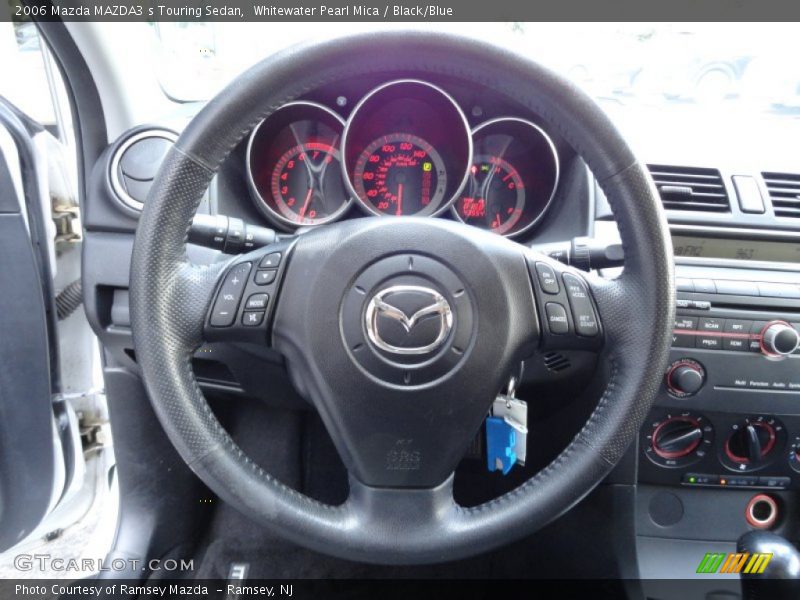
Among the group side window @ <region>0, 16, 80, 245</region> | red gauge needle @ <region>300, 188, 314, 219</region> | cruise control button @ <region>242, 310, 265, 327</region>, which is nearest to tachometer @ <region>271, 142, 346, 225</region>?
red gauge needle @ <region>300, 188, 314, 219</region>

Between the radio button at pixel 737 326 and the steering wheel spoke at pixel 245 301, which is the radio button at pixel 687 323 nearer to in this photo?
the radio button at pixel 737 326

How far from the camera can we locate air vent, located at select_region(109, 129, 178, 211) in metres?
1.17

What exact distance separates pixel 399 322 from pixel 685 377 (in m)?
0.70

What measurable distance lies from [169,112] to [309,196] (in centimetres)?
34

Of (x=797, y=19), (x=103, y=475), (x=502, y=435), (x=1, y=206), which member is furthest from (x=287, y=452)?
(x=797, y=19)

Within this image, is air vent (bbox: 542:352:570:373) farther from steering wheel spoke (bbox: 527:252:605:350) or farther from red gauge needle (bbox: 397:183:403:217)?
red gauge needle (bbox: 397:183:403:217)

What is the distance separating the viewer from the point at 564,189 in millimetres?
1361

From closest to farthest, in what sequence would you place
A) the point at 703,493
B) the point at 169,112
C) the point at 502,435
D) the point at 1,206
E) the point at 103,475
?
1. the point at 502,435
2. the point at 1,206
3. the point at 169,112
4. the point at 703,493
5. the point at 103,475

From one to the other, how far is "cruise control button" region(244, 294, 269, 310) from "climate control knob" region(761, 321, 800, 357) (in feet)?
3.19

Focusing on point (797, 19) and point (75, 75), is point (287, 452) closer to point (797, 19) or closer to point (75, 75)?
point (75, 75)

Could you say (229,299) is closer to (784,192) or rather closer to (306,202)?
(306,202)

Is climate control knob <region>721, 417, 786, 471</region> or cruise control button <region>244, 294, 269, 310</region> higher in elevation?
cruise control button <region>244, 294, 269, 310</region>
